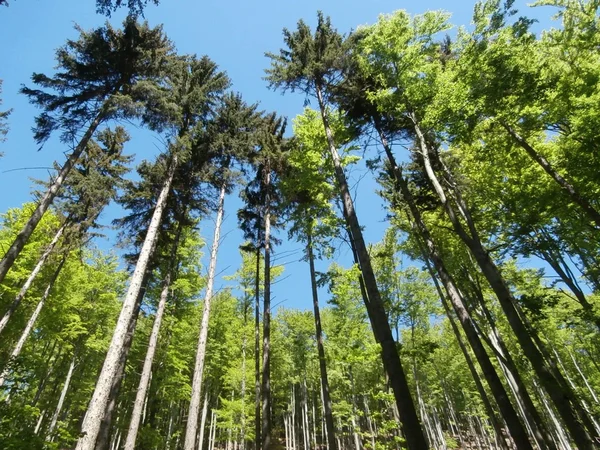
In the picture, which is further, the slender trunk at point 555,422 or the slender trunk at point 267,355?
the slender trunk at point 555,422

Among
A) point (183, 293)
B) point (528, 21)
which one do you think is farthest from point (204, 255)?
point (528, 21)

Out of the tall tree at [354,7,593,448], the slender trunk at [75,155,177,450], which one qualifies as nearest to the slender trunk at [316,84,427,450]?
the tall tree at [354,7,593,448]

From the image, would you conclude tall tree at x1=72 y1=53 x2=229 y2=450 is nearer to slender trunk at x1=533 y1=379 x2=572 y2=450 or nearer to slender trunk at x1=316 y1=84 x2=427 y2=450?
slender trunk at x1=316 y1=84 x2=427 y2=450

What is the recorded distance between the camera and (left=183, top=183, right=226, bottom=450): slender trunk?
27.4ft

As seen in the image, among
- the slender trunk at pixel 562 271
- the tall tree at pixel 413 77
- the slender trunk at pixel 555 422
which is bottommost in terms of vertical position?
the slender trunk at pixel 555 422

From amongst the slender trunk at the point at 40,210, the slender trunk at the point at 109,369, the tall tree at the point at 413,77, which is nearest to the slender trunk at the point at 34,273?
the slender trunk at the point at 40,210

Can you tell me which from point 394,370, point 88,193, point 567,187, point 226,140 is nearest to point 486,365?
point 394,370

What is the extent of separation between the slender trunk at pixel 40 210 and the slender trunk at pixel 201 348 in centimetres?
537

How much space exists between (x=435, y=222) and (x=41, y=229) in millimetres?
21053

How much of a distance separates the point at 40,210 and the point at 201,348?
665cm

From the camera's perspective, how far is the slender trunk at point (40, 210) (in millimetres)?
8211

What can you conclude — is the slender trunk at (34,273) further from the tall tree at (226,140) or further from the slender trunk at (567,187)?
the slender trunk at (567,187)

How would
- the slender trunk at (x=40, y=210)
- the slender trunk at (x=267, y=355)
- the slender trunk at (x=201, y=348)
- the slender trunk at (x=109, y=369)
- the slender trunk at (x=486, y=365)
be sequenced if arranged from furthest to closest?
1. the slender trunk at (x=267, y=355)
2. the slender trunk at (x=201, y=348)
3. the slender trunk at (x=40, y=210)
4. the slender trunk at (x=109, y=369)
5. the slender trunk at (x=486, y=365)

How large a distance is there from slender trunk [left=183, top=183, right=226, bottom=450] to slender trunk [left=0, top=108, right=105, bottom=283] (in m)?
5.37
